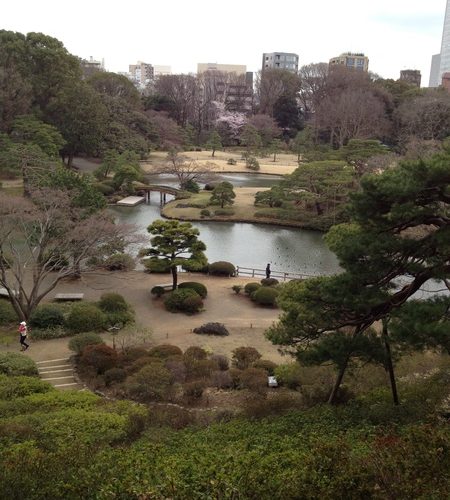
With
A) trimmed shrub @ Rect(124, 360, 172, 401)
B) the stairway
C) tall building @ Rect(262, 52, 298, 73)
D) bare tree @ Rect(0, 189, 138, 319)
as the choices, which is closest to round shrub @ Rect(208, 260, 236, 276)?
bare tree @ Rect(0, 189, 138, 319)

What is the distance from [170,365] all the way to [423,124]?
39536 mm

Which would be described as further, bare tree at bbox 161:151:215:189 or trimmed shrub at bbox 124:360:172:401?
bare tree at bbox 161:151:215:189

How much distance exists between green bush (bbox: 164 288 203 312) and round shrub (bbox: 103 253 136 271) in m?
1.89

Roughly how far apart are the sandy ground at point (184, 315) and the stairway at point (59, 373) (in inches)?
12.8

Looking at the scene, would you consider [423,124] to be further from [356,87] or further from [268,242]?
[268,242]

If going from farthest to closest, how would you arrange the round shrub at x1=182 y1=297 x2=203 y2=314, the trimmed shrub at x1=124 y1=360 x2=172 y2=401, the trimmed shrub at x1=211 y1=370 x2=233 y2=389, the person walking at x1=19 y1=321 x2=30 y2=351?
the round shrub at x1=182 y1=297 x2=203 y2=314 → the person walking at x1=19 y1=321 x2=30 y2=351 → the trimmed shrub at x1=211 y1=370 x2=233 y2=389 → the trimmed shrub at x1=124 y1=360 x2=172 y2=401

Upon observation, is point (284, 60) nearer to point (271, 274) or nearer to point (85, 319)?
point (271, 274)

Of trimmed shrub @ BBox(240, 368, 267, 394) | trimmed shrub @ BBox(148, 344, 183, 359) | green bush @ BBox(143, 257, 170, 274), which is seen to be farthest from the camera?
green bush @ BBox(143, 257, 170, 274)

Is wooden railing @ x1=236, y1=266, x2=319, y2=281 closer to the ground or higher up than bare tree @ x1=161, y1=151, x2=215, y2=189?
closer to the ground

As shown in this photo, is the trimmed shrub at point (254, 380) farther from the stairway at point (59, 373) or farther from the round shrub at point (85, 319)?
the round shrub at point (85, 319)

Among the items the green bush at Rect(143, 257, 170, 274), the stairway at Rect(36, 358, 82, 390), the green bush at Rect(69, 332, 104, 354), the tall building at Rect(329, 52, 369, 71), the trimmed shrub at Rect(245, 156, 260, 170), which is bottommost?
the stairway at Rect(36, 358, 82, 390)

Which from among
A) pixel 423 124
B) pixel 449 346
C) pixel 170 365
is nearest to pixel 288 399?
pixel 170 365

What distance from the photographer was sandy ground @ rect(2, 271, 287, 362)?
42.9 feet

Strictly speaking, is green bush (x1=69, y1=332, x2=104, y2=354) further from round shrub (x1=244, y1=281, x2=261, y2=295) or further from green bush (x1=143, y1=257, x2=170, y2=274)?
round shrub (x1=244, y1=281, x2=261, y2=295)
